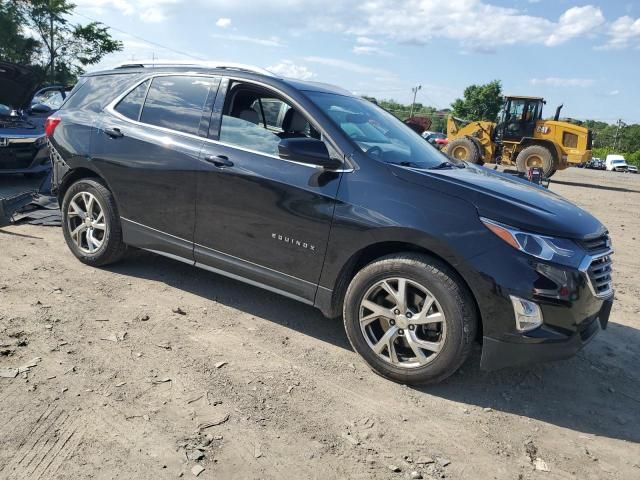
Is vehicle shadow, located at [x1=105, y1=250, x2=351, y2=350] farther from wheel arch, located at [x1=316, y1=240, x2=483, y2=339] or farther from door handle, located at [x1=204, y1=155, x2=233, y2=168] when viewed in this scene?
door handle, located at [x1=204, y1=155, x2=233, y2=168]

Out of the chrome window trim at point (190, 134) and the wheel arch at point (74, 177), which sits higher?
the chrome window trim at point (190, 134)

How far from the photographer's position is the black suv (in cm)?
296

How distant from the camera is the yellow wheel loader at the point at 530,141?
57.4ft

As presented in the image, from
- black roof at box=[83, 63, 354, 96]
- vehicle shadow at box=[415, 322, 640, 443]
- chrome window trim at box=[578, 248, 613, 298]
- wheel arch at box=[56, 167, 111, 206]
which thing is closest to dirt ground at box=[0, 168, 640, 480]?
vehicle shadow at box=[415, 322, 640, 443]

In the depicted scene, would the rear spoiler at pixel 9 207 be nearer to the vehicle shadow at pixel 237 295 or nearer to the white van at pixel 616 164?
the vehicle shadow at pixel 237 295

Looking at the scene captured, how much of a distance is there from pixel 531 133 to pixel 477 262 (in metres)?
17.0

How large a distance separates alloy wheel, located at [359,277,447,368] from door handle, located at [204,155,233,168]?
141 centimetres

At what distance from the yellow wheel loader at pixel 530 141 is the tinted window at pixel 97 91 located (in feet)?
46.2

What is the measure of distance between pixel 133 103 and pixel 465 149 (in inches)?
593

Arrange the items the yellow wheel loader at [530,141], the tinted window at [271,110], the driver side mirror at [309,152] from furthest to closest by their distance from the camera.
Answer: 1. the yellow wheel loader at [530,141]
2. the tinted window at [271,110]
3. the driver side mirror at [309,152]

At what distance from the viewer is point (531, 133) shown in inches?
715

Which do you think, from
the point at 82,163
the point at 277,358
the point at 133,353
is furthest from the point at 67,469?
the point at 82,163

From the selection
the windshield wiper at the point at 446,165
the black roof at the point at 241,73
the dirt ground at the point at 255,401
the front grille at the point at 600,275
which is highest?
the black roof at the point at 241,73

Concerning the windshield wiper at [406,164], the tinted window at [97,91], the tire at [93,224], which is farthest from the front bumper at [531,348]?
the tinted window at [97,91]
